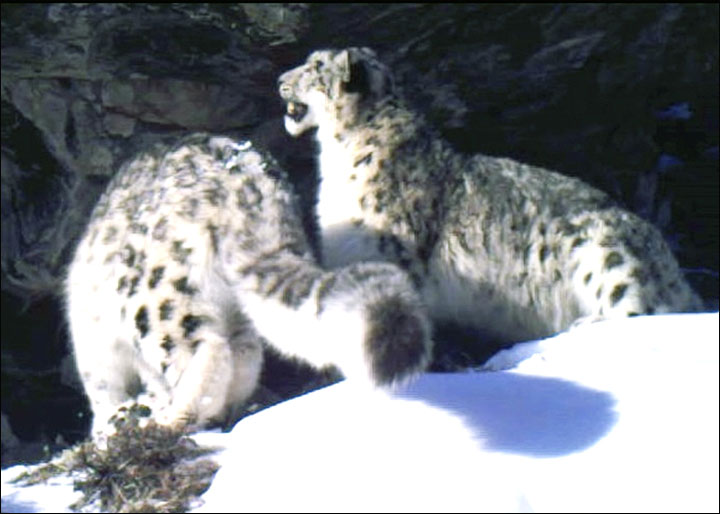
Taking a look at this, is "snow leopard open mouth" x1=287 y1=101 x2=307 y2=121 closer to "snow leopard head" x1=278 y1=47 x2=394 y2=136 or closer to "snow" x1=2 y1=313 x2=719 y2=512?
"snow leopard head" x1=278 y1=47 x2=394 y2=136

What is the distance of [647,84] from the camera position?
24.7 feet

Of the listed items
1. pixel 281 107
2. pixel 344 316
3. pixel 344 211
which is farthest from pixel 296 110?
pixel 344 316

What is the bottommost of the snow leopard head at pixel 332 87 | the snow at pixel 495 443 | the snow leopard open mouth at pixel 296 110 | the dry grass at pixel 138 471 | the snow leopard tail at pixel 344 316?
the dry grass at pixel 138 471

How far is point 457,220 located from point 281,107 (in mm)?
1216

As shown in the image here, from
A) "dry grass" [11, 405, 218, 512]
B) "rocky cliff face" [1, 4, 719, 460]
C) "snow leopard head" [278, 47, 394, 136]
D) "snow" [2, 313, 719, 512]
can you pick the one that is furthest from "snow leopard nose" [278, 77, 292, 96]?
"dry grass" [11, 405, 218, 512]

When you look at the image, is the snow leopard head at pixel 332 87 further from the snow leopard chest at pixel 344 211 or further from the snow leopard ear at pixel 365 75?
the snow leopard chest at pixel 344 211

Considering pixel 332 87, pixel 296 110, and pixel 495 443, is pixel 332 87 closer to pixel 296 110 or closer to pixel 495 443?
pixel 296 110

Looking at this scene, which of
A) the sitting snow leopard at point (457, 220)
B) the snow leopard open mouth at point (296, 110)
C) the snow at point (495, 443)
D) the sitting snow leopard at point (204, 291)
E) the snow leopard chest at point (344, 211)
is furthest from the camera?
the snow leopard open mouth at point (296, 110)

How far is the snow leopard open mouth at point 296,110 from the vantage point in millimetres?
6539

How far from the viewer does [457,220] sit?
644 centimetres

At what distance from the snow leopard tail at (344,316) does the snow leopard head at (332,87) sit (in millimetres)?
1643

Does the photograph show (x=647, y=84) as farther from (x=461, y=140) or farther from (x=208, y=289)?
(x=208, y=289)

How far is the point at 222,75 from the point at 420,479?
3362 mm

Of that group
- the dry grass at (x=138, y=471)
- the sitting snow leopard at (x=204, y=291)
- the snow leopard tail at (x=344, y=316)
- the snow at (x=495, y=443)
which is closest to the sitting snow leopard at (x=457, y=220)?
the sitting snow leopard at (x=204, y=291)
